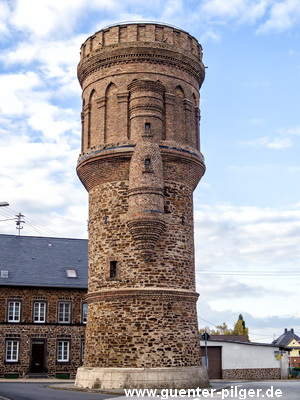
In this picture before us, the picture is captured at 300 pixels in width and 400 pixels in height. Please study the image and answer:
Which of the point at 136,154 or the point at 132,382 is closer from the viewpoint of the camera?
the point at 132,382

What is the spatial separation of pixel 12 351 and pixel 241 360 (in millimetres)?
16298

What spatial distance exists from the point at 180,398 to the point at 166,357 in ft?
14.2

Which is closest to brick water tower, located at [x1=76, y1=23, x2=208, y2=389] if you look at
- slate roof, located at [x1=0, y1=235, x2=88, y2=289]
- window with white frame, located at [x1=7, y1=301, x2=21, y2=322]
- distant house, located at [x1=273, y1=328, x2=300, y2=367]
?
slate roof, located at [x1=0, y1=235, x2=88, y2=289]

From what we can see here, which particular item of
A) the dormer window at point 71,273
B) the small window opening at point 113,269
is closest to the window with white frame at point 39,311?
the dormer window at point 71,273

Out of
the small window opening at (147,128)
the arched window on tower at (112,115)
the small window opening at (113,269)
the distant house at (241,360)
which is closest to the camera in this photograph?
the small window opening at (113,269)

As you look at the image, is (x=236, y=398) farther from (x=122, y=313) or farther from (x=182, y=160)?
(x=182, y=160)

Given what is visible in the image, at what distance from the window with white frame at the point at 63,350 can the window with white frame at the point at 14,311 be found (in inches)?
140

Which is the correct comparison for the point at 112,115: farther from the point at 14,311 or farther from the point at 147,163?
the point at 14,311

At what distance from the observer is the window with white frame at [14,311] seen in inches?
1554

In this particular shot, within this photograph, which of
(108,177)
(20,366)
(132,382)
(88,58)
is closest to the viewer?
(132,382)

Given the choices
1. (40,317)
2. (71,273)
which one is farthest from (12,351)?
(71,273)

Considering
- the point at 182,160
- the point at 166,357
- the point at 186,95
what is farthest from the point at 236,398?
the point at 186,95

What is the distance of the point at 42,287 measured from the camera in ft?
133

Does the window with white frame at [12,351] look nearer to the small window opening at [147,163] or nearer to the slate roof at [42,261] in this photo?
the slate roof at [42,261]
